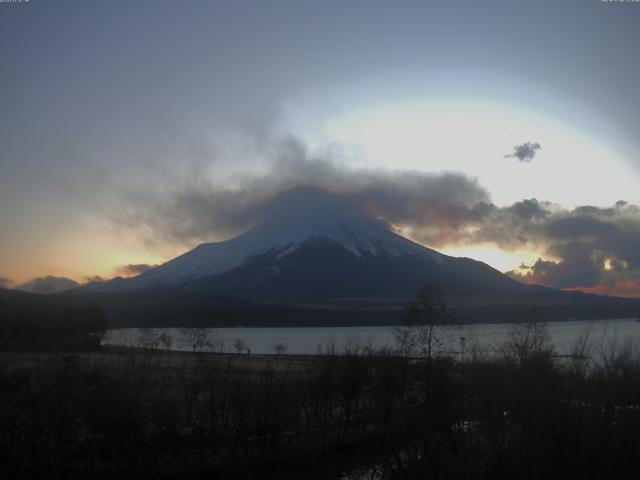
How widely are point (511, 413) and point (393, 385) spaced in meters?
15.6

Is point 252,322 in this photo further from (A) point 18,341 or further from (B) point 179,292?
(A) point 18,341

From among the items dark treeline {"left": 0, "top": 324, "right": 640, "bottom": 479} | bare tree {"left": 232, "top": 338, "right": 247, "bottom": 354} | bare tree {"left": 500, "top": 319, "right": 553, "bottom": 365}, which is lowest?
bare tree {"left": 232, "top": 338, "right": 247, "bottom": 354}

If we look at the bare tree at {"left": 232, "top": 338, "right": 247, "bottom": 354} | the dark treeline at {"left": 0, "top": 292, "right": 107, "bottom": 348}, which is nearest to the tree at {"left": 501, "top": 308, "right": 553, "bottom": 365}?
the dark treeline at {"left": 0, "top": 292, "right": 107, "bottom": 348}

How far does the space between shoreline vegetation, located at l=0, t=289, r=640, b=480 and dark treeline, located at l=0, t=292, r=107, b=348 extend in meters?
26.5

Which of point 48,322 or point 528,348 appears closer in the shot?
point 528,348

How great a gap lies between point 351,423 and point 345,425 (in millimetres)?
1222

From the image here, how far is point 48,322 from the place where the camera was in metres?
56.6

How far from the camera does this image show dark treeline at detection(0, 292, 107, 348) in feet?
168

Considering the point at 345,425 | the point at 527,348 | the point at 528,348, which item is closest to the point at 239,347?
the point at 528,348

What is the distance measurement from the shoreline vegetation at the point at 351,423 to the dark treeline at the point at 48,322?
26490 millimetres

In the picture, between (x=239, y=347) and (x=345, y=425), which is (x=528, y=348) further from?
(x=239, y=347)

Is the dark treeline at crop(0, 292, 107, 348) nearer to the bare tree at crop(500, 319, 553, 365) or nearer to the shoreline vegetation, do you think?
the shoreline vegetation

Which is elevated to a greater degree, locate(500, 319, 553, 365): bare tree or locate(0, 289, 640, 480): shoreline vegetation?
locate(500, 319, 553, 365): bare tree

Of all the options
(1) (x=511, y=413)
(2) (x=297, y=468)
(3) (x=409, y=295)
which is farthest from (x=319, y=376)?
(3) (x=409, y=295)
